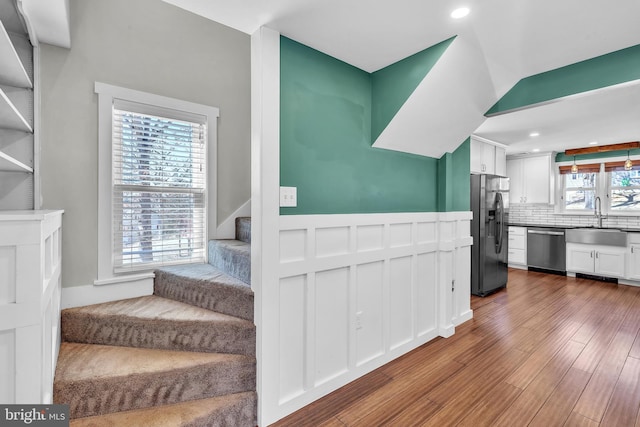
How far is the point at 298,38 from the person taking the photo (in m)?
1.91

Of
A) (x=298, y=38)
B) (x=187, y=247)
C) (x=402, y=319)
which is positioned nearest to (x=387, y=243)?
(x=402, y=319)

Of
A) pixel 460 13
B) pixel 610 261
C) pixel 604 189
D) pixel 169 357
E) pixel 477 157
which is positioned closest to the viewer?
pixel 460 13

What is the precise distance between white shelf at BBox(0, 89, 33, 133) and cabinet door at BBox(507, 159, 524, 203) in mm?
7422

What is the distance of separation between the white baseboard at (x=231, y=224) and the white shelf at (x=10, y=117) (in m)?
1.57

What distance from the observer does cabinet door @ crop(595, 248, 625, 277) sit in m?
4.86

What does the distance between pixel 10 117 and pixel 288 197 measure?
5.38 feet

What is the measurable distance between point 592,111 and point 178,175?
4469mm

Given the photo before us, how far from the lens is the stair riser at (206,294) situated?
1.98m

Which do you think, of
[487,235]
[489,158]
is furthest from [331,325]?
[489,158]

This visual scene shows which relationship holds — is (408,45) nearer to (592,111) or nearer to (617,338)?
(592,111)

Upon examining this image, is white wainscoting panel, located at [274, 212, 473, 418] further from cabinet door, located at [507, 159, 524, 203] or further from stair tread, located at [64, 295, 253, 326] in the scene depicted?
cabinet door, located at [507, 159, 524, 203]

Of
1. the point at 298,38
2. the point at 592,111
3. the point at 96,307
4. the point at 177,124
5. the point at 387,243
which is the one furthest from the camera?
the point at 592,111

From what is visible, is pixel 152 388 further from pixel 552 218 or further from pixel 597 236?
pixel 552 218

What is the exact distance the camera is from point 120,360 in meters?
1.79
